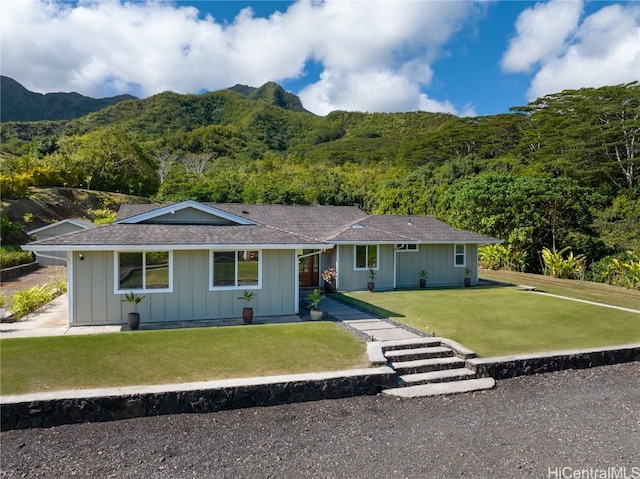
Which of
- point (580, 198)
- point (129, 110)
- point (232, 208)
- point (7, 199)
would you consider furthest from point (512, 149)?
point (129, 110)

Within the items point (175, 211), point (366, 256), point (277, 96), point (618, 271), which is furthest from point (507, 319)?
point (277, 96)

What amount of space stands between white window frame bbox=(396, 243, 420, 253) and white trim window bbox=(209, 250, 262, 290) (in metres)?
7.68

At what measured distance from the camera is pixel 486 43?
17.8 m

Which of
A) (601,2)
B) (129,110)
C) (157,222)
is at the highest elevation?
(129,110)

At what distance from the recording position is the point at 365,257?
16844 millimetres

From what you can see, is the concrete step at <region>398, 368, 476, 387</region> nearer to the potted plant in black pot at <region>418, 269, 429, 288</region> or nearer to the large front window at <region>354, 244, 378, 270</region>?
the large front window at <region>354, 244, 378, 270</region>

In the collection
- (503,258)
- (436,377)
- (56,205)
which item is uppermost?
(56,205)

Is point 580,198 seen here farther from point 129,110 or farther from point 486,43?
point 129,110

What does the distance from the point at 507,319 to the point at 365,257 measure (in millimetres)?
6569

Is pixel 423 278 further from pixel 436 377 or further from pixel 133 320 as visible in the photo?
pixel 133 320

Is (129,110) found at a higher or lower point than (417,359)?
higher

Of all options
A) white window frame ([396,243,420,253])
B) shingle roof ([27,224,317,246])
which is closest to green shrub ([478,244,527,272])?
white window frame ([396,243,420,253])

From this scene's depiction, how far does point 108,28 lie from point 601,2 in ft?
52.3

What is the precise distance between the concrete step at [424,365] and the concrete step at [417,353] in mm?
109
